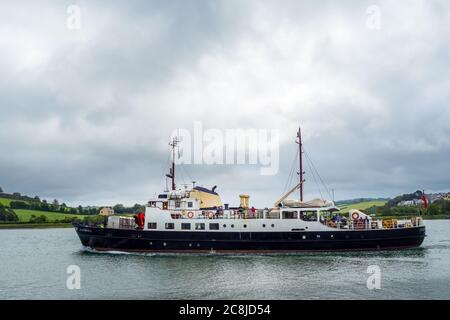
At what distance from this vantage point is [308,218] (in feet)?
149

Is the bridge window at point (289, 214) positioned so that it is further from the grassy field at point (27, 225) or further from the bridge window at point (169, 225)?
the grassy field at point (27, 225)

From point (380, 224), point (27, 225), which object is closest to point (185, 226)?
point (380, 224)

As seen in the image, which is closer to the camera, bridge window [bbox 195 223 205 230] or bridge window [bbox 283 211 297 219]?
bridge window [bbox 283 211 297 219]

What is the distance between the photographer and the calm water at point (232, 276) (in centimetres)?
2728

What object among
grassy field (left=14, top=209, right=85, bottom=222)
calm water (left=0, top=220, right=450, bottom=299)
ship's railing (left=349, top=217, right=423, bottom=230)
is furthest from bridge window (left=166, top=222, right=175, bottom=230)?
grassy field (left=14, top=209, right=85, bottom=222)

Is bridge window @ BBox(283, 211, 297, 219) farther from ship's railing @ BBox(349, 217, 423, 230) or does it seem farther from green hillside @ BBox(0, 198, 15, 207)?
green hillside @ BBox(0, 198, 15, 207)

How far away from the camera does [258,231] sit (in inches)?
1752

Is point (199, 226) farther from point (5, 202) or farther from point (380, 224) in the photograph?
point (5, 202)

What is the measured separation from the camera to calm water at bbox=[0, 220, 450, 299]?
2728cm

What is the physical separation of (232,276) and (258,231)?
12.3 m

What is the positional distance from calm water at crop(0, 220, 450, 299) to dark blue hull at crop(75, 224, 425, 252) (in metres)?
1.15

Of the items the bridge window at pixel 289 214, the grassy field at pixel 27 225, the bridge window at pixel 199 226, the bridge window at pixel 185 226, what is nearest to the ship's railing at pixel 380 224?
the bridge window at pixel 289 214

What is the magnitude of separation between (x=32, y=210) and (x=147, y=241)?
13130 centimetres

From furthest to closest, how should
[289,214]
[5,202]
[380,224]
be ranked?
1. [5,202]
2. [380,224]
3. [289,214]
